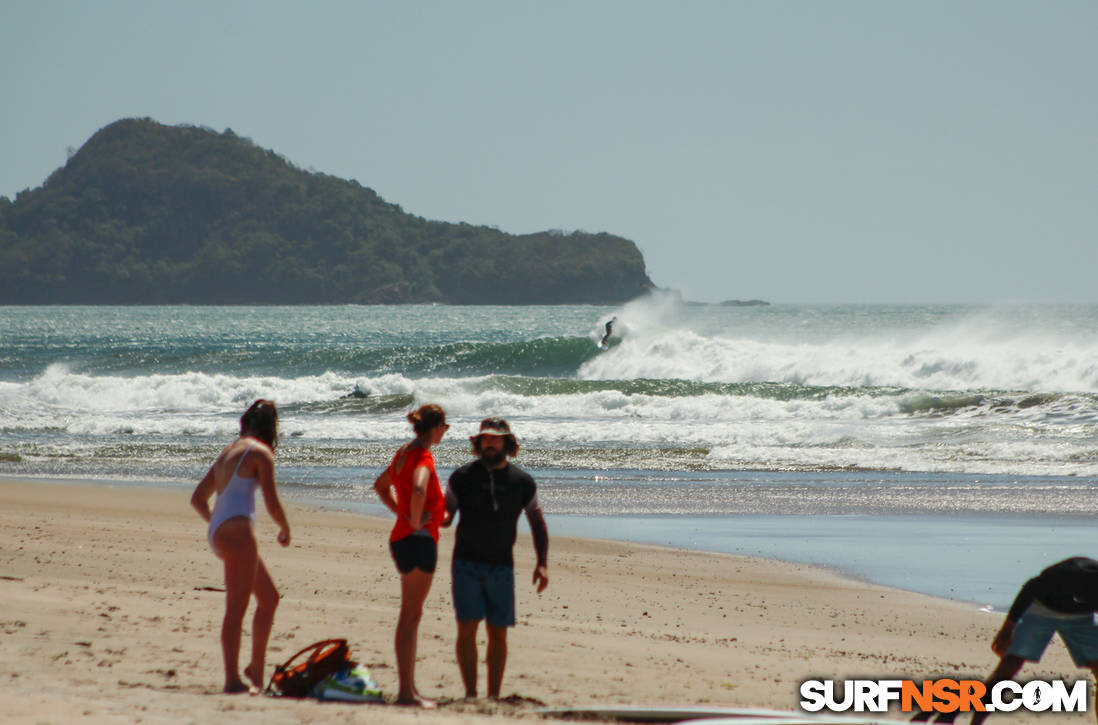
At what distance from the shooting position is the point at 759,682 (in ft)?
18.9

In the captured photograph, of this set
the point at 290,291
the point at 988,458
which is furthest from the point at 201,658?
the point at 290,291

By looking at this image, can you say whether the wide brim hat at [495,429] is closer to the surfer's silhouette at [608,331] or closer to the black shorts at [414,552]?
the black shorts at [414,552]

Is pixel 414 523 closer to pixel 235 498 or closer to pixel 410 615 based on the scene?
pixel 410 615

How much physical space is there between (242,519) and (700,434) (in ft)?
53.4

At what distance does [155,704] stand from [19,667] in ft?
3.40

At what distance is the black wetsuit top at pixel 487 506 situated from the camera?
5230 mm

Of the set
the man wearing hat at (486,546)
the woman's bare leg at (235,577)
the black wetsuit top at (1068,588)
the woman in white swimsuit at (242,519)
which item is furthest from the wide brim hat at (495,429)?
the black wetsuit top at (1068,588)

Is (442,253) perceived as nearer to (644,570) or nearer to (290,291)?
(290,291)

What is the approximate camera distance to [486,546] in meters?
5.23

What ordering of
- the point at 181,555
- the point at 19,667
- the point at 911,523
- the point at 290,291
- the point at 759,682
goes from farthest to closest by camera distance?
the point at 290,291 → the point at 911,523 → the point at 181,555 → the point at 759,682 → the point at 19,667

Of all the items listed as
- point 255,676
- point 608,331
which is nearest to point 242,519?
point 255,676

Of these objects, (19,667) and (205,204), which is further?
(205,204)

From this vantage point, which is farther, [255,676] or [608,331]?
[608,331]

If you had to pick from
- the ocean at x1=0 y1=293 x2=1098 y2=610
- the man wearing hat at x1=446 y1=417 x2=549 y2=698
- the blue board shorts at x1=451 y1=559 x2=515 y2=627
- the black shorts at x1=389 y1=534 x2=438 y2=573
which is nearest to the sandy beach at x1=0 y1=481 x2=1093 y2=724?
the man wearing hat at x1=446 y1=417 x2=549 y2=698
